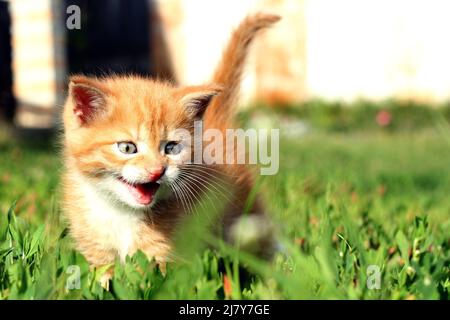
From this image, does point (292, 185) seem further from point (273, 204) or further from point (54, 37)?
point (54, 37)

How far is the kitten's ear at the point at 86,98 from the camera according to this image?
1.73 metres

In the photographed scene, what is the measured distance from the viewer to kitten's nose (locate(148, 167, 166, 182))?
1.65 m

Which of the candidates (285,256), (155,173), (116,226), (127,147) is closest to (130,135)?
(127,147)

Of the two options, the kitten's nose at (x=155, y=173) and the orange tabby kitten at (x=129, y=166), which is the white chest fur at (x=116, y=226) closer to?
the orange tabby kitten at (x=129, y=166)

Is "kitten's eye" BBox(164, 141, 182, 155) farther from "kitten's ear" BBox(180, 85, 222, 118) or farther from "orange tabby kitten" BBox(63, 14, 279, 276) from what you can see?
"kitten's ear" BBox(180, 85, 222, 118)

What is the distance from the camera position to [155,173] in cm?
166

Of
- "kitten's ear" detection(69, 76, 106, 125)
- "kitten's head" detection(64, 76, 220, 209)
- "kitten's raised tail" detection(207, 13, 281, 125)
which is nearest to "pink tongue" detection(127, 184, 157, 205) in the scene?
"kitten's head" detection(64, 76, 220, 209)

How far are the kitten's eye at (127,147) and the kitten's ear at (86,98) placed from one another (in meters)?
0.13

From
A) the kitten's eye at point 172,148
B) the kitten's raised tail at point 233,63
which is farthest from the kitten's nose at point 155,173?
the kitten's raised tail at point 233,63

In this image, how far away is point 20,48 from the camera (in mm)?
7070

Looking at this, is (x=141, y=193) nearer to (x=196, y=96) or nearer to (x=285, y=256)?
(x=196, y=96)
